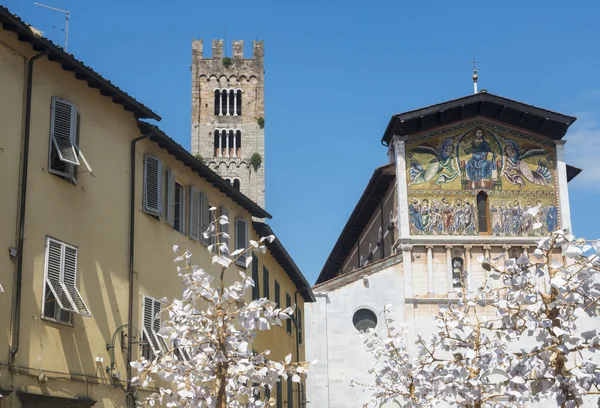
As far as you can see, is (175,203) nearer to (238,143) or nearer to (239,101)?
(238,143)

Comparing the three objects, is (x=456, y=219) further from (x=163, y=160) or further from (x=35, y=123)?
(x=35, y=123)

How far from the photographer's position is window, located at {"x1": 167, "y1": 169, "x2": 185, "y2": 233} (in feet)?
70.9

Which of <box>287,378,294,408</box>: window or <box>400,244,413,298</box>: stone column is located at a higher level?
<box>400,244,413,298</box>: stone column

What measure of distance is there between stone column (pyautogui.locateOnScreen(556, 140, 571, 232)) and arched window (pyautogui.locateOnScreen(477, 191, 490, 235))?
11.4 ft

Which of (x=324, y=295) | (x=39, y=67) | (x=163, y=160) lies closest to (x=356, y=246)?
(x=324, y=295)

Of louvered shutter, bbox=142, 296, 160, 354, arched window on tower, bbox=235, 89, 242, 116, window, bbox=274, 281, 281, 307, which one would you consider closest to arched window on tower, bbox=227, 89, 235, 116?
arched window on tower, bbox=235, 89, 242, 116

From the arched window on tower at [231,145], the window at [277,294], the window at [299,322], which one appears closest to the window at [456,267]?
the window at [299,322]

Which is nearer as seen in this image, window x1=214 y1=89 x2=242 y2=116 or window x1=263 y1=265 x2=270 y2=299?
window x1=263 y1=265 x2=270 y2=299

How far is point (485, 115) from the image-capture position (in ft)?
159

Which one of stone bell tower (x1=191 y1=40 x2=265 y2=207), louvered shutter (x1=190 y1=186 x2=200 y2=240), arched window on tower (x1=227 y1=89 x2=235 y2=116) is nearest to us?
louvered shutter (x1=190 y1=186 x2=200 y2=240)

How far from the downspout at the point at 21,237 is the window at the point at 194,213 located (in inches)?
287

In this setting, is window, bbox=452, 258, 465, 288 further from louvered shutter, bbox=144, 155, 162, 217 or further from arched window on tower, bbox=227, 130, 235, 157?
arched window on tower, bbox=227, 130, 235, 157

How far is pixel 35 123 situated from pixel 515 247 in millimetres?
33927

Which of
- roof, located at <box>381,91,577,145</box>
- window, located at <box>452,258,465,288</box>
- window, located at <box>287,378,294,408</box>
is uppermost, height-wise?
roof, located at <box>381,91,577,145</box>
